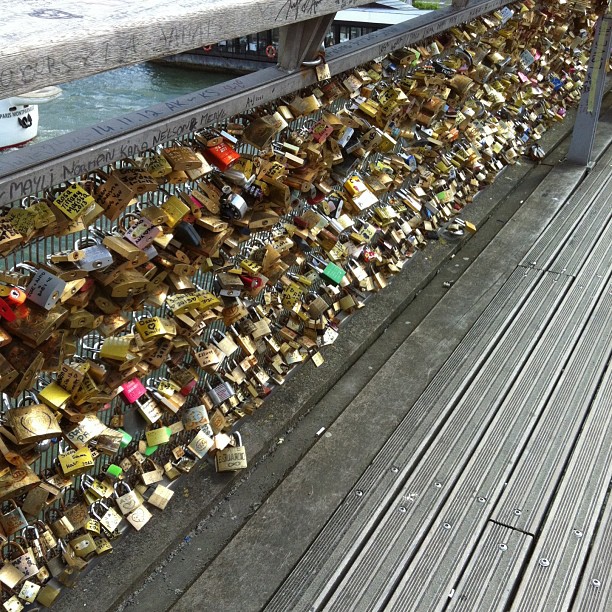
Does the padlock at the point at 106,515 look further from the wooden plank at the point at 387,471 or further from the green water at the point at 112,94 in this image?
the green water at the point at 112,94

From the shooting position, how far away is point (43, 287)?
2004 millimetres

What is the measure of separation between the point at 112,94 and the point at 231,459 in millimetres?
24436

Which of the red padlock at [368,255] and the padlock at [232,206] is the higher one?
the padlock at [232,206]

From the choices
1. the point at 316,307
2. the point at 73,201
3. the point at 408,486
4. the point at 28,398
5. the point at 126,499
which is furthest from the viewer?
the point at 316,307

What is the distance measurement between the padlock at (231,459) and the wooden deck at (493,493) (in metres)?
0.46

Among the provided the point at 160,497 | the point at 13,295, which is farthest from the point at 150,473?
the point at 13,295

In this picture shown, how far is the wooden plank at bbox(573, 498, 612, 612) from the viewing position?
2.42 meters

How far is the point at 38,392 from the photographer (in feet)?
7.32

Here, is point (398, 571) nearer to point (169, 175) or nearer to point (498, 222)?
point (169, 175)

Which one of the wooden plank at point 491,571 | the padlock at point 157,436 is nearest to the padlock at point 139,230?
the padlock at point 157,436

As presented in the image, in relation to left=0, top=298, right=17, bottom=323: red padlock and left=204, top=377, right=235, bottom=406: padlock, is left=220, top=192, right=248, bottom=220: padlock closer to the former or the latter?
left=204, top=377, right=235, bottom=406: padlock

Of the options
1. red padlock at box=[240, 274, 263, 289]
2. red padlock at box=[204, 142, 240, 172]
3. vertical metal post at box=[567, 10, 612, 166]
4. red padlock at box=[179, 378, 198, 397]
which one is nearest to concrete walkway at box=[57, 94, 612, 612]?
red padlock at box=[179, 378, 198, 397]

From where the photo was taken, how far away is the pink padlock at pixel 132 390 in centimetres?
256

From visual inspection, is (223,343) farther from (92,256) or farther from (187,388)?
(92,256)
